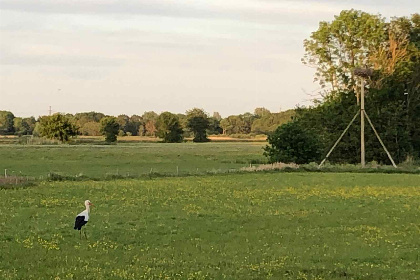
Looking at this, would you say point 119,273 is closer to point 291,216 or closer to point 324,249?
point 324,249

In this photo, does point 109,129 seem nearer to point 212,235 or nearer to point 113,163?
point 113,163

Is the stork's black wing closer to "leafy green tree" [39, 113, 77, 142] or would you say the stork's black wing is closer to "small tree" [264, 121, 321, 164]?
"small tree" [264, 121, 321, 164]

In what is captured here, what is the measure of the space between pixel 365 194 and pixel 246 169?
20.3m

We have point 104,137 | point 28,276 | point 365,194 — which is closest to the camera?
point 28,276

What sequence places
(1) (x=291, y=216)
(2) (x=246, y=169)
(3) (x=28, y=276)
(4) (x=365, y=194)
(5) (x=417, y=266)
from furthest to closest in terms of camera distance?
(2) (x=246, y=169) → (4) (x=365, y=194) → (1) (x=291, y=216) → (5) (x=417, y=266) → (3) (x=28, y=276)

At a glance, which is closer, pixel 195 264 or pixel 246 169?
pixel 195 264

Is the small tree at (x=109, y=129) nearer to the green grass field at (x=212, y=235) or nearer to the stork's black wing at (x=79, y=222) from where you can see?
the green grass field at (x=212, y=235)

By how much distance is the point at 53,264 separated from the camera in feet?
42.2

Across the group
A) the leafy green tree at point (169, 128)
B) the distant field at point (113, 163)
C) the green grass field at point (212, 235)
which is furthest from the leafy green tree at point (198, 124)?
the green grass field at point (212, 235)

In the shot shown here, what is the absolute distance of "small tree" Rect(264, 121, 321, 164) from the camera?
Result: 58.2 meters

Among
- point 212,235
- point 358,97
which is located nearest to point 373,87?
point 358,97

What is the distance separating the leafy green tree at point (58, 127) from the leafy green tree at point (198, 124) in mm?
59230

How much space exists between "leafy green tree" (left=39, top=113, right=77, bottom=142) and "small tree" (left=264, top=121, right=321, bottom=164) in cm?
8626

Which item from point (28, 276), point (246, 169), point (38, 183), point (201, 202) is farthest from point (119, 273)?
point (246, 169)
